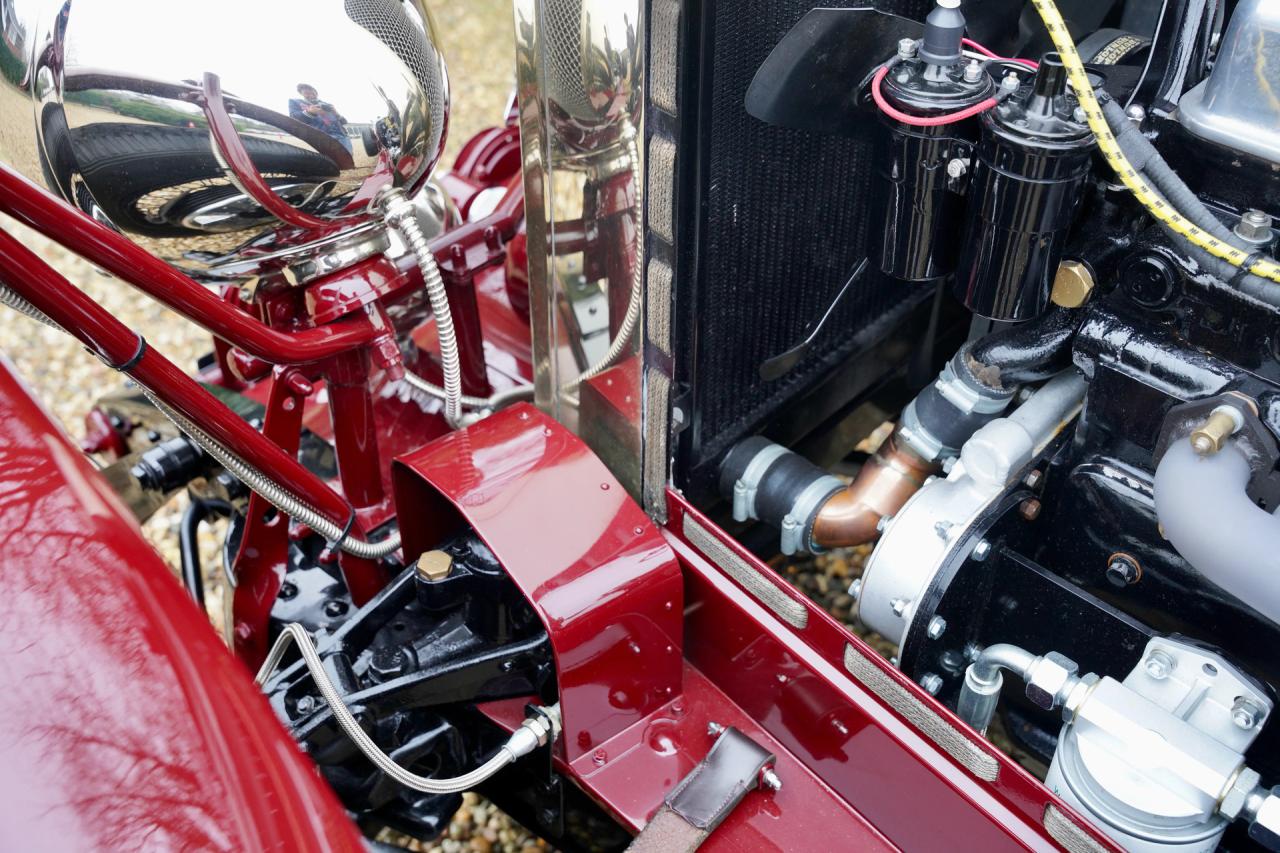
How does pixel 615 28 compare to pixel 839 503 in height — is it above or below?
above

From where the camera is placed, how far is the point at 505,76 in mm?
4094

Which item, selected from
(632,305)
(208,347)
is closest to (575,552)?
(632,305)

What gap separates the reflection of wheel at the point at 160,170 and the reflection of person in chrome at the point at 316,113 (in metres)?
0.03

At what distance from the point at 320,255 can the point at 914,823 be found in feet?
3.30

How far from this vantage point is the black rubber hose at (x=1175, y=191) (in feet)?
3.60

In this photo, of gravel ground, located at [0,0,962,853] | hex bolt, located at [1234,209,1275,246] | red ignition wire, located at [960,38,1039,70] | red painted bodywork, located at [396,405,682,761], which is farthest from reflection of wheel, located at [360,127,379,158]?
hex bolt, located at [1234,209,1275,246]

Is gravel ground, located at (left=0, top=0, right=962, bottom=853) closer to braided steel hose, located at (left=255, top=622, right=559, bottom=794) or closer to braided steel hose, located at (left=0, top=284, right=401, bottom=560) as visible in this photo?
braided steel hose, located at (left=0, top=284, right=401, bottom=560)

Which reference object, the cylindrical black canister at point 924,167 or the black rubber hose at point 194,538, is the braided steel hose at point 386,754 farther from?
the cylindrical black canister at point 924,167

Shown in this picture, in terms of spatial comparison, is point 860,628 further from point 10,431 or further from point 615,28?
point 10,431

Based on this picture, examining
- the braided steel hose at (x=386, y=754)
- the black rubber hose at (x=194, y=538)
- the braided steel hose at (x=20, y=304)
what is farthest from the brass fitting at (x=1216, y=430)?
the black rubber hose at (x=194, y=538)

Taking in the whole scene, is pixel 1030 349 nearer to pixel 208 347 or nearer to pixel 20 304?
pixel 20 304

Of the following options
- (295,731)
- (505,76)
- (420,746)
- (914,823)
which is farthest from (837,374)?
(505,76)

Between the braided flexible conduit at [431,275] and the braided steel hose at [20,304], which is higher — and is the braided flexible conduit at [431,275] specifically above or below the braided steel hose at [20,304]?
below

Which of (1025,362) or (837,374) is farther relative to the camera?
(837,374)
